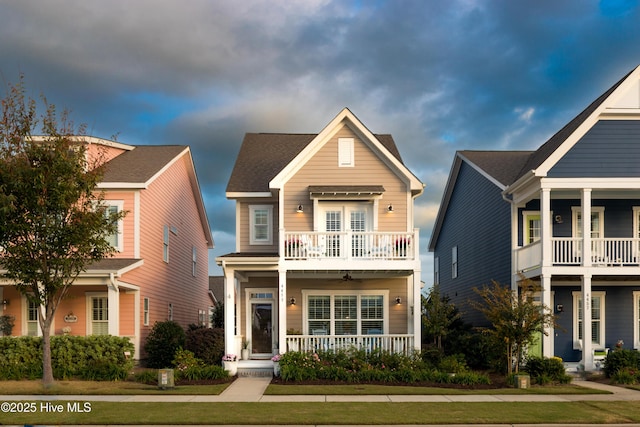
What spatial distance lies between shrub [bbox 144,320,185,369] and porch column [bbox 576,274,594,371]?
1333 centimetres

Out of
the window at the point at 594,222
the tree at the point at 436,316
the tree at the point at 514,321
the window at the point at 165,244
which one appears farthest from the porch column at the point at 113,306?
the window at the point at 594,222

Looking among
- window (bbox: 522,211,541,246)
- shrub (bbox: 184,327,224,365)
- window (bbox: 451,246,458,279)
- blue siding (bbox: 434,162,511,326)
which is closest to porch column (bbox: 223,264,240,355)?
shrub (bbox: 184,327,224,365)

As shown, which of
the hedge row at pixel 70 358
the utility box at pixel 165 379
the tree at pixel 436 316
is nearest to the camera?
the utility box at pixel 165 379

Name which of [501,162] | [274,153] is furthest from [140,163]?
[501,162]

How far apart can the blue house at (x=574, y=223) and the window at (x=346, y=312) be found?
486cm

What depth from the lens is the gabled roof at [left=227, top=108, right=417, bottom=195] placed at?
24141 mm

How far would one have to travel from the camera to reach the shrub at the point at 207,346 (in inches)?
875

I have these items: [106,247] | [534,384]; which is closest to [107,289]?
[106,247]

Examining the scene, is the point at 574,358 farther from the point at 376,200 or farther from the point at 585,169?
the point at 376,200

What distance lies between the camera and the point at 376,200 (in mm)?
24219

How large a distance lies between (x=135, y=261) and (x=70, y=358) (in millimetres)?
4318

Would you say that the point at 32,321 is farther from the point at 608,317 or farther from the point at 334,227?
the point at 608,317

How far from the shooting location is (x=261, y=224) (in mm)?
25328

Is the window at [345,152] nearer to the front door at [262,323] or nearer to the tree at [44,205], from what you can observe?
the front door at [262,323]
